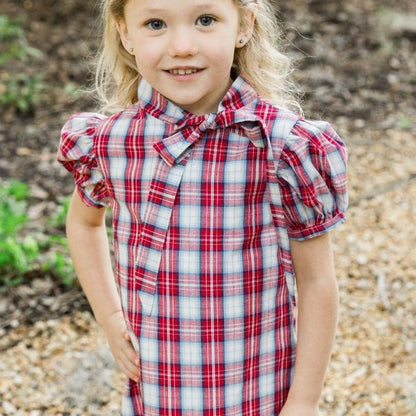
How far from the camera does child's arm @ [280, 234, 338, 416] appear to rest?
1.62 metres

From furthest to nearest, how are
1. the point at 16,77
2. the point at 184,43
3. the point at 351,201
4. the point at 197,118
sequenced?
the point at 16,77
the point at 351,201
the point at 197,118
the point at 184,43

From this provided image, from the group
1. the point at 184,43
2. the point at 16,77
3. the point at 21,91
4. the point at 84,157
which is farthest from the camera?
the point at 16,77

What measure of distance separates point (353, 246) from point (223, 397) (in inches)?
90.1

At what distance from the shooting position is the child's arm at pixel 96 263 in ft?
6.01

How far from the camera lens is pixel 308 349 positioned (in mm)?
1643

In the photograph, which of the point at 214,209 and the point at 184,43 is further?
the point at 214,209

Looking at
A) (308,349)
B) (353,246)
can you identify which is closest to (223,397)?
(308,349)

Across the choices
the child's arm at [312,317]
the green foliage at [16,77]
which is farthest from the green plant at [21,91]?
the child's arm at [312,317]

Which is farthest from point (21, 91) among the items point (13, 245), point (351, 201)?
point (351, 201)

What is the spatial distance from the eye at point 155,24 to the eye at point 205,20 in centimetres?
8

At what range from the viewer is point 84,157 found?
171 cm

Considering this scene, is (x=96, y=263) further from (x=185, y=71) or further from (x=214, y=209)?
(x=185, y=71)

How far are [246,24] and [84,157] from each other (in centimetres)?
47

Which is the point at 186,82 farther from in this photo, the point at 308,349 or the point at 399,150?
the point at 399,150
